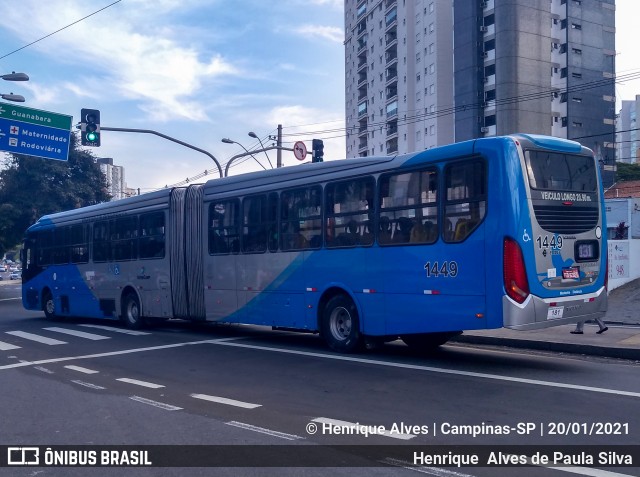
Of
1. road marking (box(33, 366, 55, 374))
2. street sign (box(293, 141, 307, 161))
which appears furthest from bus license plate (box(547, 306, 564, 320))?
street sign (box(293, 141, 307, 161))

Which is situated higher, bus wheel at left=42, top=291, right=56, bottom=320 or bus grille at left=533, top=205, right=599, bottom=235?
bus grille at left=533, top=205, right=599, bottom=235

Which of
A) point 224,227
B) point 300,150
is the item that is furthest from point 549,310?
point 300,150

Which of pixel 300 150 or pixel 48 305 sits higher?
pixel 300 150

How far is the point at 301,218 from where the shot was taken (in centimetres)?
1368

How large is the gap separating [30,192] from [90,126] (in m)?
25.5

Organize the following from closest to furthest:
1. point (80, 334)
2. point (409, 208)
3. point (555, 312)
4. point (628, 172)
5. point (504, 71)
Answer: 1. point (555, 312)
2. point (409, 208)
3. point (80, 334)
4. point (504, 71)
5. point (628, 172)

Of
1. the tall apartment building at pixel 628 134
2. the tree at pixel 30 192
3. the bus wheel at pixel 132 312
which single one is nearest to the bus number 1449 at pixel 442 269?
the bus wheel at pixel 132 312

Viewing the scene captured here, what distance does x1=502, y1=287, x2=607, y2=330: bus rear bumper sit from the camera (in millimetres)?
9867

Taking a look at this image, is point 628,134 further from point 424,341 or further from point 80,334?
point 424,341

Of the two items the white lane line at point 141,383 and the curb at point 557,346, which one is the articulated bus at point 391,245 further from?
the white lane line at point 141,383

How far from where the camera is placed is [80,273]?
2119 cm

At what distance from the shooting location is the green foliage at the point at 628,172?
229 ft

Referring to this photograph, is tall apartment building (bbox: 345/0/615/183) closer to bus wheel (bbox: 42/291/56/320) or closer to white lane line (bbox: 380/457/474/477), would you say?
bus wheel (bbox: 42/291/56/320)

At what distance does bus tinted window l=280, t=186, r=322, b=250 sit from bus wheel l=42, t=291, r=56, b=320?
12.0 m
